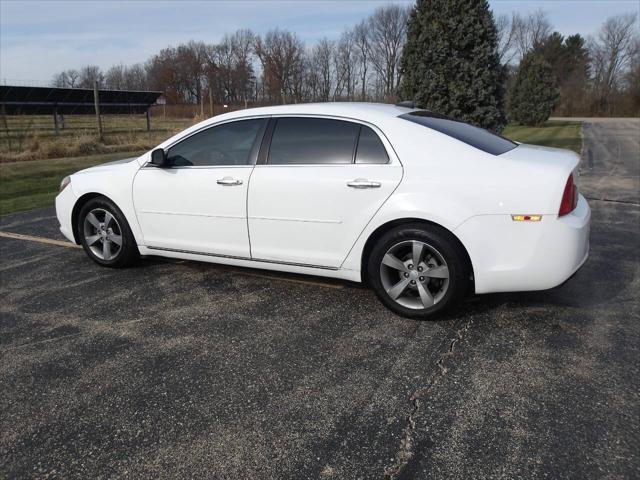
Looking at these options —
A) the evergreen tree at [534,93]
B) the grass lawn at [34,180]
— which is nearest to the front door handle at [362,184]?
the grass lawn at [34,180]

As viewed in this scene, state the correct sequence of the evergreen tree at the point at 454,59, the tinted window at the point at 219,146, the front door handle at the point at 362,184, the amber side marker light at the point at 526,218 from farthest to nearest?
1. the evergreen tree at the point at 454,59
2. the tinted window at the point at 219,146
3. the front door handle at the point at 362,184
4. the amber side marker light at the point at 526,218

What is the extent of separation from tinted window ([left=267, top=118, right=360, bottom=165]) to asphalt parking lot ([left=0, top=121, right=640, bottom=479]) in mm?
1167

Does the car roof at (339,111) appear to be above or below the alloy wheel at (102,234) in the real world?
above

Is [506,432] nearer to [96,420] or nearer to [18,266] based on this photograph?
[96,420]

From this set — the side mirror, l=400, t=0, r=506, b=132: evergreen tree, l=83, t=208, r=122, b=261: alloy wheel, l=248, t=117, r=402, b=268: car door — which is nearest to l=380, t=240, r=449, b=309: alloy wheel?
l=248, t=117, r=402, b=268: car door

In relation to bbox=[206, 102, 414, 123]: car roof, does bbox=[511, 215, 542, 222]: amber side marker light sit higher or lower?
lower

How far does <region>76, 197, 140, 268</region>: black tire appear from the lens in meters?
4.92

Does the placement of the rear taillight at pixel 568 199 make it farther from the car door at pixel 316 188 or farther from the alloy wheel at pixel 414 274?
the car door at pixel 316 188

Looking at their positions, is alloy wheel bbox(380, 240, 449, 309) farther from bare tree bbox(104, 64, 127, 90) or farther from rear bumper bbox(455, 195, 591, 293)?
bare tree bbox(104, 64, 127, 90)

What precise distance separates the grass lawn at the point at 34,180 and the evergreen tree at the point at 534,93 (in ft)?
89.1

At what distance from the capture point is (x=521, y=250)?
339 centimetres

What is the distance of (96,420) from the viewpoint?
8.65 feet

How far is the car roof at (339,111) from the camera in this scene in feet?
12.9

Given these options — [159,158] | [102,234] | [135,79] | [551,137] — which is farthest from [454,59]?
[135,79]
